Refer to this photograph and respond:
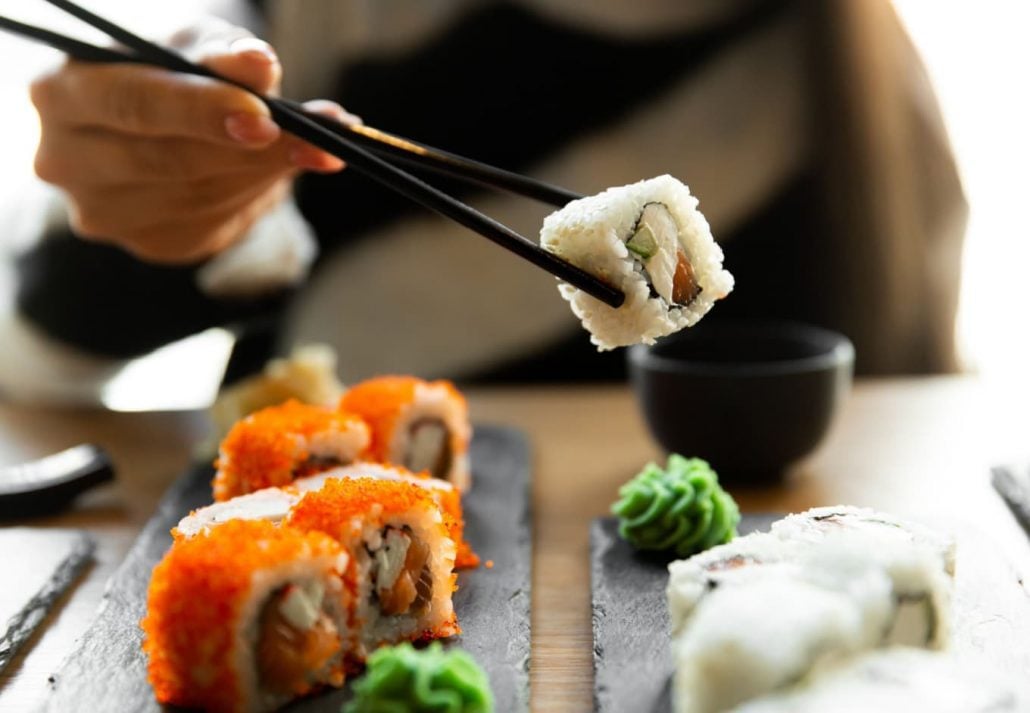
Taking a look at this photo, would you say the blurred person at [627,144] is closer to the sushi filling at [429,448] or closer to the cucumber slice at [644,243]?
the sushi filling at [429,448]

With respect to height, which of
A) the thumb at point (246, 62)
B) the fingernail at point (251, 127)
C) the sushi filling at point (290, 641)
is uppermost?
the thumb at point (246, 62)

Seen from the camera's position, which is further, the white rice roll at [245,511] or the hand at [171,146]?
the hand at [171,146]

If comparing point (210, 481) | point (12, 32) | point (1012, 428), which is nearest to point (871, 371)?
point (1012, 428)

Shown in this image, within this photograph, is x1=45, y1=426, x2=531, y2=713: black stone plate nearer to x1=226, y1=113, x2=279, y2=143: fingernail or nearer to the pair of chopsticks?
the pair of chopsticks

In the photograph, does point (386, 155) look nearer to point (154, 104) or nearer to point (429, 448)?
point (154, 104)

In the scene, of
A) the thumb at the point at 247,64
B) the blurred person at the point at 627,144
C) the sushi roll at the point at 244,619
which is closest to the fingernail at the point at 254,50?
the thumb at the point at 247,64

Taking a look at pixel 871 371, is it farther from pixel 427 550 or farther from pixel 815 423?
pixel 427 550

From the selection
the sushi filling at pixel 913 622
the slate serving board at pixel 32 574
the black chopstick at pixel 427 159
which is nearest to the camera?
the sushi filling at pixel 913 622
